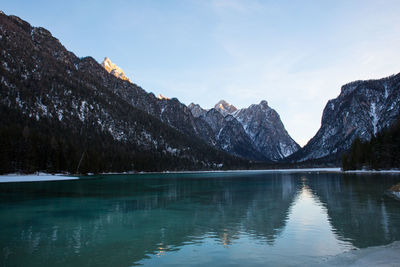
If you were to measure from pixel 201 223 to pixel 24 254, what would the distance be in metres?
14.7

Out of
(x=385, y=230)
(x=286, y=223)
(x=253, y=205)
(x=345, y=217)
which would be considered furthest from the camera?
(x=253, y=205)

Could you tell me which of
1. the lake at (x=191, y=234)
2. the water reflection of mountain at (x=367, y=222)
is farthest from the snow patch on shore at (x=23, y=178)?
the water reflection of mountain at (x=367, y=222)

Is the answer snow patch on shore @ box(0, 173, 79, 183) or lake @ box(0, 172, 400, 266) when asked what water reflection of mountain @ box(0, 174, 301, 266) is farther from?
snow patch on shore @ box(0, 173, 79, 183)

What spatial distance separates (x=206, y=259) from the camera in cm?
1673

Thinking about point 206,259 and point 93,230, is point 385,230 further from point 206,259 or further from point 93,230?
point 93,230

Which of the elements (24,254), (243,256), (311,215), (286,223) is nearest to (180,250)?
(243,256)

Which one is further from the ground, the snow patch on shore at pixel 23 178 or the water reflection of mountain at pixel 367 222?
the snow patch on shore at pixel 23 178

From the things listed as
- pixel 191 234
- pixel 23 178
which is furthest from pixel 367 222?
pixel 23 178

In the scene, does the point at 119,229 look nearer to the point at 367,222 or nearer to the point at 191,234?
the point at 191,234

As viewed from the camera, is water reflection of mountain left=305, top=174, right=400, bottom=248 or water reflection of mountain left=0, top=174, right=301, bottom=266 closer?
water reflection of mountain left=0, top=174, right=301, bottom=266

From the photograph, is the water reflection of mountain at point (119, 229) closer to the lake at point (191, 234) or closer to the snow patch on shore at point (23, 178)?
the lake at point (191, 234)

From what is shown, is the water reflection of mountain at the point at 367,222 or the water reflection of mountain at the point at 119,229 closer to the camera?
the water reflection of mountain at the point at 119,229

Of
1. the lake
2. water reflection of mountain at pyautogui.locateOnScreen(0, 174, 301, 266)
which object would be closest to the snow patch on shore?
water reflection of mountain at pyautogui.locateOnScreen(0, 174, 301, 266)

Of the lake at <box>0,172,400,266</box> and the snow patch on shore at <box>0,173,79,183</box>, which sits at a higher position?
the snow patch on shore at <box>0,173,79,183</box>
